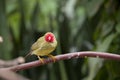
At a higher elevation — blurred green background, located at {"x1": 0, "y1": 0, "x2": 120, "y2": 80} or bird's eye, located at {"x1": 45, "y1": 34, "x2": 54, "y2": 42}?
bird's eye, located at {"x1": 45, "y1": 34, "x2": 54, "y2": 42}

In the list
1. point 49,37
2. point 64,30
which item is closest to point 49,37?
point 49,37

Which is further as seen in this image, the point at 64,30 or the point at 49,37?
the point at 64,30

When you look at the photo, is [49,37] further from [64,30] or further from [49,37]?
[64,30]

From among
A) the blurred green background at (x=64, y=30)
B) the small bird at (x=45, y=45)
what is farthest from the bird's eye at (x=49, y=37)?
the blurred green background at (x=64, y=30)

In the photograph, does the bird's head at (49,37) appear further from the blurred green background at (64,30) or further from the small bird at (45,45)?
the blurred green background at (64,30)

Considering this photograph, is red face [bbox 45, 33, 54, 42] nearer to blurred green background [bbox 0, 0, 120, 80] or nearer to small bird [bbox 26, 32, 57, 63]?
small bird [bbox 26, 32, 57, 63]

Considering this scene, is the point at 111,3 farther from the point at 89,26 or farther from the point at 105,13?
the point at 89,26

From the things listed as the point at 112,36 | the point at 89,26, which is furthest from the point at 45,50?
the point at 89,26

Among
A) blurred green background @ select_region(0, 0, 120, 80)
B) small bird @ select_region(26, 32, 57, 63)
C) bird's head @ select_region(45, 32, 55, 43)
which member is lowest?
blurred green background @ select_region(0, 0, 120, 80)

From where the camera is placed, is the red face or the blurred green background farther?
the blurred green background

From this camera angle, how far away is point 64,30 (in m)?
2.18

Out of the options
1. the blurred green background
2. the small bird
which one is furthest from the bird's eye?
the blurred green background

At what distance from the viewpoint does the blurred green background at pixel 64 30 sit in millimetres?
1628

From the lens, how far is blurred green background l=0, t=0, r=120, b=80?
163 centimetres
